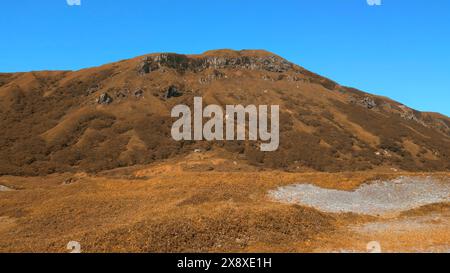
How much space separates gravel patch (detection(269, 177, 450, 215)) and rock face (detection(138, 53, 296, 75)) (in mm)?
109016

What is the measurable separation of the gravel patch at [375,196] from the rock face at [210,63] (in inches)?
4292

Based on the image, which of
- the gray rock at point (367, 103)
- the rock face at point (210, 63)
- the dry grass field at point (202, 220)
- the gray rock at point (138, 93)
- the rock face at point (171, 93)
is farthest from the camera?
the gray rock at point (367, 103)

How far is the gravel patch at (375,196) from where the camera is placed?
100 ft

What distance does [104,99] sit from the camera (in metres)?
117

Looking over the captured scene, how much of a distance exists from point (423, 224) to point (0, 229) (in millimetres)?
30028

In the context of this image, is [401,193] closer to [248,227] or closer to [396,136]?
[248,227]

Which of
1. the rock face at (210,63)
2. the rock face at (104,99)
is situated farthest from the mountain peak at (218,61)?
the rock face at (104,99)

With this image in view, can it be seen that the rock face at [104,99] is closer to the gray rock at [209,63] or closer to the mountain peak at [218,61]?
the gray rock at [209,63]

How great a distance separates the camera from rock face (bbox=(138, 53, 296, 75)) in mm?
138875

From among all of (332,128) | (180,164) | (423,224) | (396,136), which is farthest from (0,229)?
(396,136)

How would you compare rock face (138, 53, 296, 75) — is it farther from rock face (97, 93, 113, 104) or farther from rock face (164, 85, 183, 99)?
rock face (97, 93, 113, 104)

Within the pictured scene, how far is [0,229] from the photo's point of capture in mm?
28938

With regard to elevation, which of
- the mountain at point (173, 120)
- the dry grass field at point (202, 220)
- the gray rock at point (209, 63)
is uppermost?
the gray rock at point (209, 63)

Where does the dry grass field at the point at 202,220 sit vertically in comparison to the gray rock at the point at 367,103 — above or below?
below
